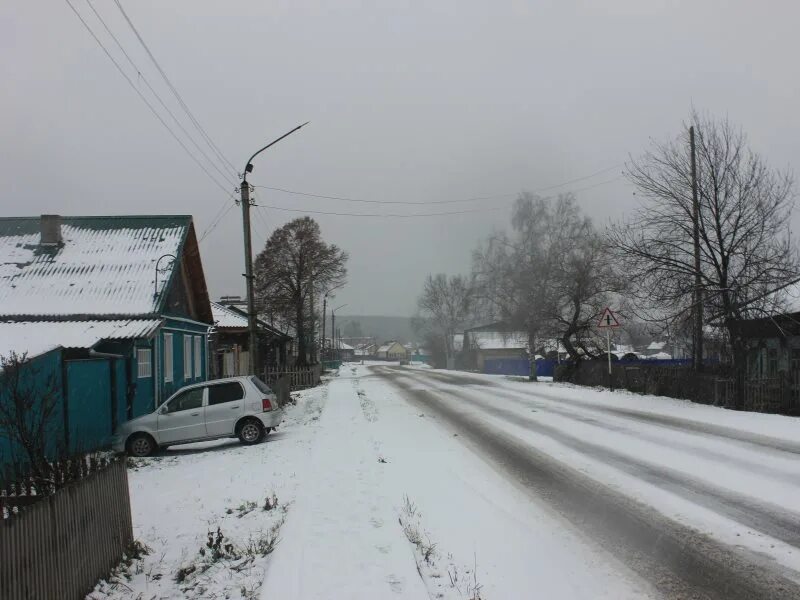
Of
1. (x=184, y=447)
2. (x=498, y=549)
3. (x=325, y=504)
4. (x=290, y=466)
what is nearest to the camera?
(x=498, y=549)

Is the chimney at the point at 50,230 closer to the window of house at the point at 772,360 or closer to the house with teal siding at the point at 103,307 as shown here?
the house with teal siding at the point at 103,307

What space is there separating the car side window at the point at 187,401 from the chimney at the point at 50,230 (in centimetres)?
965

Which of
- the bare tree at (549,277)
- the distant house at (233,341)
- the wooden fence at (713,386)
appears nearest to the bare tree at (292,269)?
the distant house at (233,341)

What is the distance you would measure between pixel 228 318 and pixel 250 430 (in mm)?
22209

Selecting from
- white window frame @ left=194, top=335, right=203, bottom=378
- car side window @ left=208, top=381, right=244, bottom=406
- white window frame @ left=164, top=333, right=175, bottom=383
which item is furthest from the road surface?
white window frame @ left=194, top=335, right=203, bottom=378

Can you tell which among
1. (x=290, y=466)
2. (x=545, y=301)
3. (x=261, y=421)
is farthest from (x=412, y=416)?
(x=545, y=301)

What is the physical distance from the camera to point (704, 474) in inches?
342

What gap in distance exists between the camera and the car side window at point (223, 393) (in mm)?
13851

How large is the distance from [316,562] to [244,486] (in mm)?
4169

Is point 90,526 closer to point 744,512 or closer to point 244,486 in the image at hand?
point 244,486

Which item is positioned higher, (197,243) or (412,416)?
(197,243)

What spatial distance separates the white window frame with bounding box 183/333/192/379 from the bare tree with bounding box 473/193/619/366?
18.0m

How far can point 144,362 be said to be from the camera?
1792 centimetres

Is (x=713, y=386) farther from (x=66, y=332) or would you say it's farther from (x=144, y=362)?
(x=66, y=332)
